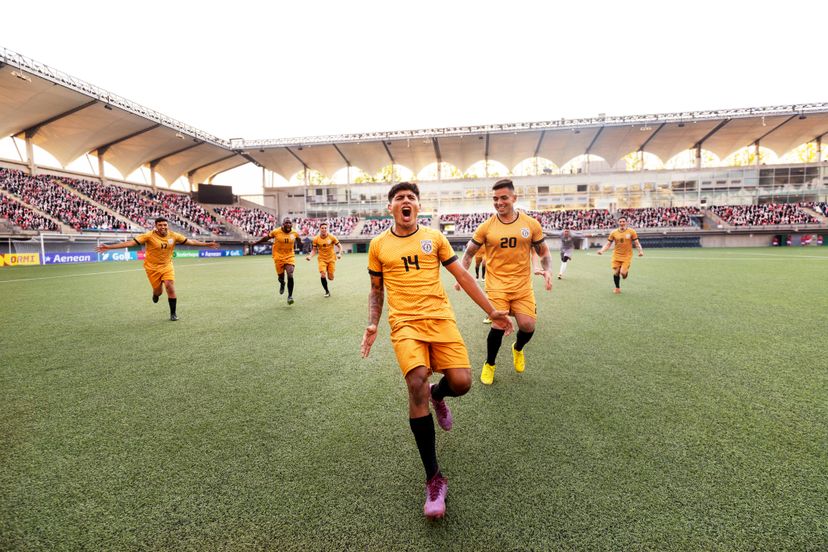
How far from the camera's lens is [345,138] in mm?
46312

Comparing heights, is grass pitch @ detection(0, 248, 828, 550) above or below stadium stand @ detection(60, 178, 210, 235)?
below

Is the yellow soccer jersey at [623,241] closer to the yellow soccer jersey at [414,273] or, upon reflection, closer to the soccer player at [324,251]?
the soccer player at [324,251]

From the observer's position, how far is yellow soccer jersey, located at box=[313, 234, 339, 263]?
11.1 meters

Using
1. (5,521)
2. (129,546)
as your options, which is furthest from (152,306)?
(129,546)

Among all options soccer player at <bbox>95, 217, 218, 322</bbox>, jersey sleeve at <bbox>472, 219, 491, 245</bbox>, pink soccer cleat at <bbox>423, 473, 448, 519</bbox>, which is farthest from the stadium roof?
pink soccer cleat at <bbox>423, 473, 448, 519</bbox>

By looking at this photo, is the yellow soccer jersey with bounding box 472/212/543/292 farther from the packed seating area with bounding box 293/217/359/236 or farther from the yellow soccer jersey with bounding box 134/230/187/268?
the packed seating area with bounding box 293/217/359/236

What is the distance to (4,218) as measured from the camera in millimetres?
25422

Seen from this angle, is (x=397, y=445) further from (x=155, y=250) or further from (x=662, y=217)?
(x=662, y=217)

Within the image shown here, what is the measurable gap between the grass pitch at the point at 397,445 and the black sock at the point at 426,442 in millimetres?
214

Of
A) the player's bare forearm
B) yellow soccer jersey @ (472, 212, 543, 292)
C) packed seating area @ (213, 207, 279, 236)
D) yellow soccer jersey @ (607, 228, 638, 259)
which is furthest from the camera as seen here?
packed seating area @ (213, 207, 279, 236)

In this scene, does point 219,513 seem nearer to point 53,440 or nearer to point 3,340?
point 53,440

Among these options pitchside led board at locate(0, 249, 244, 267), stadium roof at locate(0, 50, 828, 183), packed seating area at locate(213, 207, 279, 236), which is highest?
stadium roof at locate(0, 50, 828, 183)

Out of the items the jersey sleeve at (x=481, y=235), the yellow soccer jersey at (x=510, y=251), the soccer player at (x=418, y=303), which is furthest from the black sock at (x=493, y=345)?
the soccer player at (x=418, y=303)

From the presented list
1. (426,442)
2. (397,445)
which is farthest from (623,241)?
(426,442)
